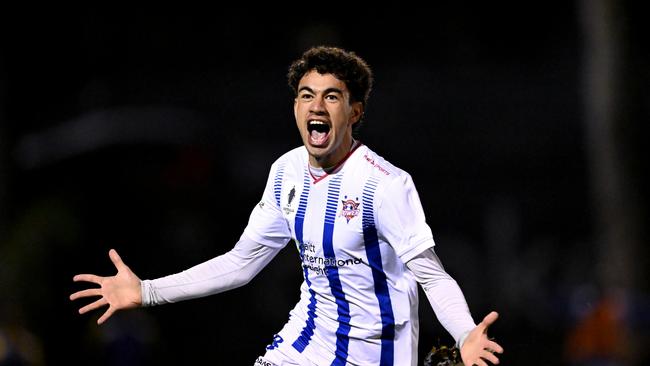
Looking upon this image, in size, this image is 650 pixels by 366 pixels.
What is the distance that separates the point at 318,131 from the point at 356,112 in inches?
9.5

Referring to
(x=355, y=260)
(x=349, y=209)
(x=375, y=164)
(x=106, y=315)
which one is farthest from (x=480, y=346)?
(x=106, y=315)

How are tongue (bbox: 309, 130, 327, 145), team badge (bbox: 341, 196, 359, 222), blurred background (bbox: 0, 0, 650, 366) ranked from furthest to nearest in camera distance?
blurred background (bbox: 0, 0, 650, 366)
tongue (bbox: 309, 130, 327, 145)
team badge (bbox: 341, 196, 359, 222)

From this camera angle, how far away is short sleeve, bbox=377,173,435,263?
493cm

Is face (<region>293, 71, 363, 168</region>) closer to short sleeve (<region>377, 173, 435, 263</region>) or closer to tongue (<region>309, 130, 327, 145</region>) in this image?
tongue (<region>309, 130, 327, 145</region>)

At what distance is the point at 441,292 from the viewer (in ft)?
16.1

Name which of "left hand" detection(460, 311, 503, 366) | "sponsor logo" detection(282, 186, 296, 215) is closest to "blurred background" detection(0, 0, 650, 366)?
"sponsor logo" detection(282, 186, 296, 215)

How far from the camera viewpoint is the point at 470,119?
41.4 feet

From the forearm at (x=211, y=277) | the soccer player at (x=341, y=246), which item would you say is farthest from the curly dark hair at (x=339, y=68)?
the forearm at (x=211, y=277)

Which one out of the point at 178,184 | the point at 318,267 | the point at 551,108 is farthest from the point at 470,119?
the point at 318,267

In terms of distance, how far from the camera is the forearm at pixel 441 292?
15.9 ft

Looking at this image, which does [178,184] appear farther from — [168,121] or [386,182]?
[386,182]

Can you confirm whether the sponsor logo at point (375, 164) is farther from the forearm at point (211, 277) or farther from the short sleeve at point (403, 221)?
the forearm at point (211, 277)

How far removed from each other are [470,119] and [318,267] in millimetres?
7601

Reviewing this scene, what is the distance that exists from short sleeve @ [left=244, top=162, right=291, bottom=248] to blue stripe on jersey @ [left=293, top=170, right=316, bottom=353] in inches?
7.5
